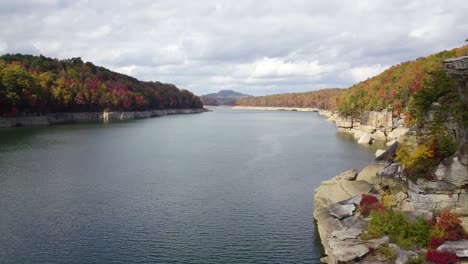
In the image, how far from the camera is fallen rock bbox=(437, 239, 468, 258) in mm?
23781

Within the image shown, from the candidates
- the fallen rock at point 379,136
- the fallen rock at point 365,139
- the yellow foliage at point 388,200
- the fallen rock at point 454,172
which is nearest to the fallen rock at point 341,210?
the yellow foliage at point 388,200

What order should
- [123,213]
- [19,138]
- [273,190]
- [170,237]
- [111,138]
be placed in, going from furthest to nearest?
[111,138]
[19,138]
[273,190]
[123,213]
[170,237]

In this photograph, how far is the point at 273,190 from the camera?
4631cm

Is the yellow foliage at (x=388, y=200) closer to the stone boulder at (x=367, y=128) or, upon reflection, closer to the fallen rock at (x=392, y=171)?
the fallen rock at (x=392, y=171)

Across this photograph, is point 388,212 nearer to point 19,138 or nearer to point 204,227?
point 204,227

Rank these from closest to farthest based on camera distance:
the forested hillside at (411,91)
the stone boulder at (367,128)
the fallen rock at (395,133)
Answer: the forested hillside at (411,91) → the fallen rock at (395,133) → the stone boulder at (367,128)

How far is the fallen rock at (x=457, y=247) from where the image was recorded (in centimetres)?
2378

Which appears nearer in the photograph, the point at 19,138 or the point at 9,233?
the point at 9,233

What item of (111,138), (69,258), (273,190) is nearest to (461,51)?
(273,190)

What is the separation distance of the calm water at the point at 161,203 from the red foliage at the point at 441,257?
309 inches

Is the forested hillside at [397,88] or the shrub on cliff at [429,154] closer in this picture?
the shrub on cliff at [429,154]

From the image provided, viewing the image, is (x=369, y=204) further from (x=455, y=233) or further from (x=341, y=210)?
(x=455, y=233)

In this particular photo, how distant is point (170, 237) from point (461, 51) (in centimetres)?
7850

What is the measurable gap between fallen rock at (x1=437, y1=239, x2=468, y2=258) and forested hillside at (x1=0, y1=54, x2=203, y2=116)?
4396 inches
